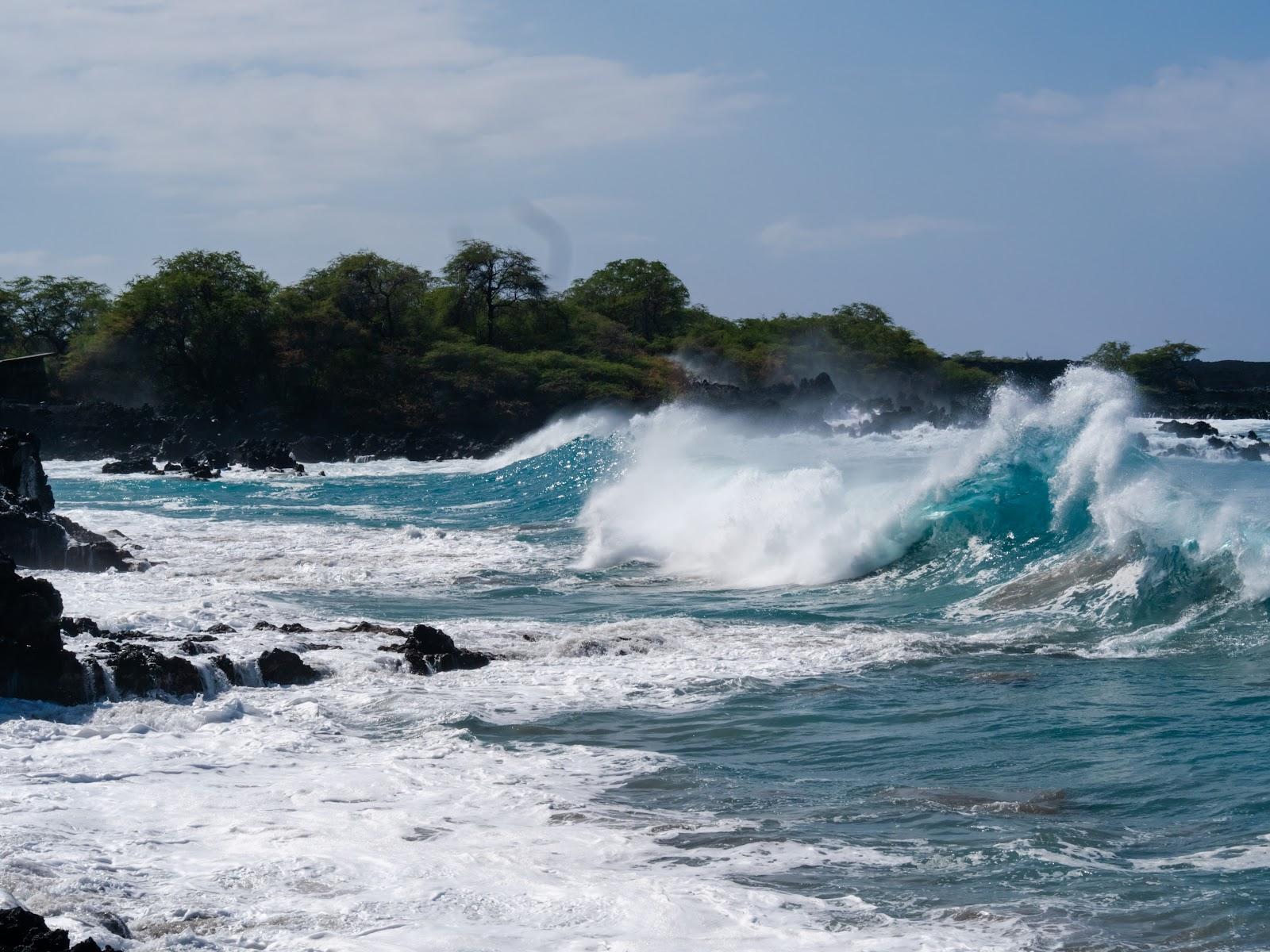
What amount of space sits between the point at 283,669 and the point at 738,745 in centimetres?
416

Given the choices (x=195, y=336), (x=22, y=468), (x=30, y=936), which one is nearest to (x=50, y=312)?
(x=195, y=336)

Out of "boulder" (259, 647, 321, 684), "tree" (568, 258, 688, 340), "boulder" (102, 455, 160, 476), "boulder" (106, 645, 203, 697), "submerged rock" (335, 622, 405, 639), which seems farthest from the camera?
"tree" (568, 258, 688, 340)

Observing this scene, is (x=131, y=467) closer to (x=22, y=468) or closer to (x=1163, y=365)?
(x=22, y=468)

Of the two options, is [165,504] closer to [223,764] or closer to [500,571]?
[500,571]

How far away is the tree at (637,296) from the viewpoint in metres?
82.5

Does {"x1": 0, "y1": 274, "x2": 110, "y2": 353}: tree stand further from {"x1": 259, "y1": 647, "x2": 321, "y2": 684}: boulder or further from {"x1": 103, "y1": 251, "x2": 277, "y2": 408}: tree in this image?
{"x1": 259, "y1": 647, "x2": 321, "y2": 684}: boulder

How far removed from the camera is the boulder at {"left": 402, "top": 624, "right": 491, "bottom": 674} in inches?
478

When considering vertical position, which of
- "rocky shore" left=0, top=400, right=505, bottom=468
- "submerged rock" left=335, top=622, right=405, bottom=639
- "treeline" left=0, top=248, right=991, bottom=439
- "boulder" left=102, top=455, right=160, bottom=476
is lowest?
"submerged rock" left=335, top=622, right=405, bottom=639

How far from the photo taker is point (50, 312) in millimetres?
75438

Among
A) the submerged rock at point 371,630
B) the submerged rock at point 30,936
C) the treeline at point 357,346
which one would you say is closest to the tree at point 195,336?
the treeline at point 357,346

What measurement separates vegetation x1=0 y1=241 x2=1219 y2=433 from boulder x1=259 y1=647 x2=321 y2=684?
47547 mm

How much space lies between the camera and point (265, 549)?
2294 cm

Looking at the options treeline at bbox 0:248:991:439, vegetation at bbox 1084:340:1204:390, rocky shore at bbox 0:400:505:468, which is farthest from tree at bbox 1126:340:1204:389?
rocky shore at bbox 0:400:505:468

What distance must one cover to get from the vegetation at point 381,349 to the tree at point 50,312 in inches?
3.5
